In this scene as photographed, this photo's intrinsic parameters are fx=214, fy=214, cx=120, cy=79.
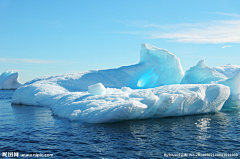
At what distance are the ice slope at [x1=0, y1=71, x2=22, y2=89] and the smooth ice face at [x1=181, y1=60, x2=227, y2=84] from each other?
4479cm

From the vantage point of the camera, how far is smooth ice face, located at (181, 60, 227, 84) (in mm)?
23250

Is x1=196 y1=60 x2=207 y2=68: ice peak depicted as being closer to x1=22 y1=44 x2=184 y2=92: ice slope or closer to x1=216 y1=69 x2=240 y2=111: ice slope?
x1=22 y1=44 x2=184 y2=92: ice slope

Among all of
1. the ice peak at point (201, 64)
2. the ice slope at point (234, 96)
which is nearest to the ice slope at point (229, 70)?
the ice peak at point (201, 64)

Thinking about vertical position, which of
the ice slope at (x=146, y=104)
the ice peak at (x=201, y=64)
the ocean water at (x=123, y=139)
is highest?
the ice peak at (x=201, y=64)

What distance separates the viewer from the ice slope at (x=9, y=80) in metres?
54.5

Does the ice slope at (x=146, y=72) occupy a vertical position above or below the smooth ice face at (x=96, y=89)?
above

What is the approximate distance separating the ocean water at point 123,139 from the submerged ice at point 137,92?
0.88 metres

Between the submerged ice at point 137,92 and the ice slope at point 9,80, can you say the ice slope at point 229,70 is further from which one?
the ice slope at point 9,80

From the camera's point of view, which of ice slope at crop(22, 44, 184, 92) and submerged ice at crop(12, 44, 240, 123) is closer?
submerged ice at crop(12, 44, 240, 123)

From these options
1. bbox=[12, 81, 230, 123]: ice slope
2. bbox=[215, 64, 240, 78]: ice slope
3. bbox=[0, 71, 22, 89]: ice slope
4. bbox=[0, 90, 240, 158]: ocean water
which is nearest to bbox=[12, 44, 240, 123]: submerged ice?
bbox=[12, 81, 230, 123]: ice slope

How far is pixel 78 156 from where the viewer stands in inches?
280

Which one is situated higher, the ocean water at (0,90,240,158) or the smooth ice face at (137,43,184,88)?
the smooth ice face at (137,43,184,88)

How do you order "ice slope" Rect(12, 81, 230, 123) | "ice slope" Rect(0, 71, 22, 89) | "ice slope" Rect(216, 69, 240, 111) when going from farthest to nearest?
"ice slope" Rect(0, 71, 22, 89) → "ice slope" Rect(216, 69, 240, 111) → "ice slope" Rect(12, 81, 230, 123)

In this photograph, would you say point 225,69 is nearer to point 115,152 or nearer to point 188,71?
point 188,71
